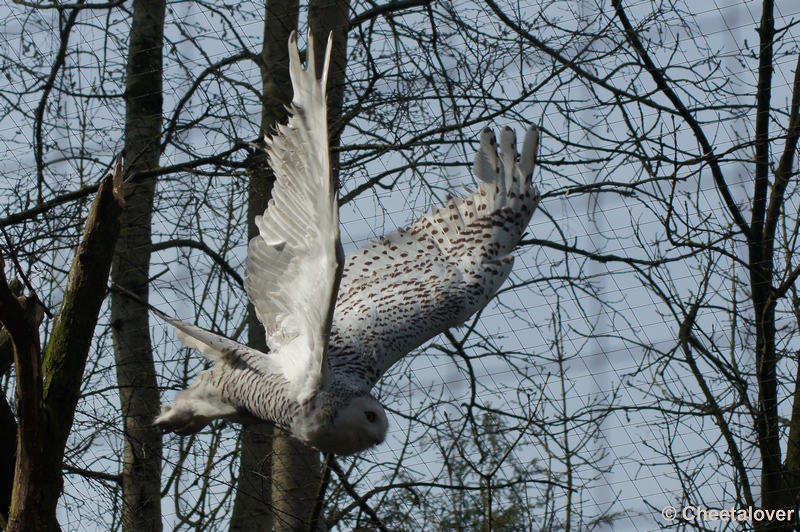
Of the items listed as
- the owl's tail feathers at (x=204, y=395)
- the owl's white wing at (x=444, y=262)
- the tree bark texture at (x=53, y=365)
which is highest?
→ the owl's white wing at (x=444, y=262)

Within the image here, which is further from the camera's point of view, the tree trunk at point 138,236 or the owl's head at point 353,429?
the tree trunk at point 138,236

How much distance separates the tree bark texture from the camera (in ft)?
7.97

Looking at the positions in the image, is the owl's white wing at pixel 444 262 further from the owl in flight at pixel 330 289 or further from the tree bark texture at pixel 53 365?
the tree bark texture at pixel 53 365

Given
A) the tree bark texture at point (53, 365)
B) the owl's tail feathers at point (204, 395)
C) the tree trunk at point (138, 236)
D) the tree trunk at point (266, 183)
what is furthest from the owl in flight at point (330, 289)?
the tree trunk at point (138, 236)

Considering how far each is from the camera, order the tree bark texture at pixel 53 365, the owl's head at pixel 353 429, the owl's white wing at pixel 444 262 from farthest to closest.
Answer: the owl's white wing at pixel 444 262
the owl's head at pixel 353 429
the tree bark texture at pixel 53 365

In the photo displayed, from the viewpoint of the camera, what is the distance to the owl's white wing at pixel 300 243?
9.10ft

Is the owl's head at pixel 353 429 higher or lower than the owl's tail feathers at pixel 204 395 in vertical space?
lower

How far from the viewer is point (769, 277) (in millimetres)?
4297

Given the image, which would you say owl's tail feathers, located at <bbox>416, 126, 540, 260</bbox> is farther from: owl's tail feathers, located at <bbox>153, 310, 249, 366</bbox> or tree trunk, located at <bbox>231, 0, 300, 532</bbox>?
owl's tail feathers, located at <bbox>153, 310, 249, 366</bbox>

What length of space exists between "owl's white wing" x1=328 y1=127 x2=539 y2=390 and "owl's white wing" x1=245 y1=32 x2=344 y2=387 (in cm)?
33

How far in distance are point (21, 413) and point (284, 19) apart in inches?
115

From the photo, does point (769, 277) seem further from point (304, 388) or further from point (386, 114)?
point (304, 388)

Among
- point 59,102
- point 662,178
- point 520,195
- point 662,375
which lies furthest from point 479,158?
point 59,102

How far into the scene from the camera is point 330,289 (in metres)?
2.78
